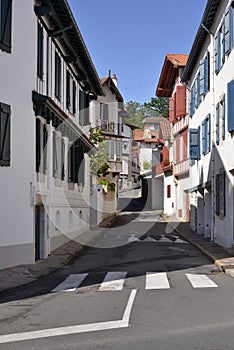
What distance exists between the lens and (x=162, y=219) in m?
41.6

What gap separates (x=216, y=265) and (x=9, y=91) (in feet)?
24.8

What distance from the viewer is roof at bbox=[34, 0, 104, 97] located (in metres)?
18.1

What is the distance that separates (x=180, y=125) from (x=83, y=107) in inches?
421

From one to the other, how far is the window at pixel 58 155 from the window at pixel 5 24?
5.54 metres

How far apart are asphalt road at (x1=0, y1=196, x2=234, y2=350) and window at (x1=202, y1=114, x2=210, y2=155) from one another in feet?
23.6

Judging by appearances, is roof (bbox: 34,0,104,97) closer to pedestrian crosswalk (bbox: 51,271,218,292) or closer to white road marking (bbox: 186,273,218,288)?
pedestrian crosswalk (bbox: 51,271,218,292)

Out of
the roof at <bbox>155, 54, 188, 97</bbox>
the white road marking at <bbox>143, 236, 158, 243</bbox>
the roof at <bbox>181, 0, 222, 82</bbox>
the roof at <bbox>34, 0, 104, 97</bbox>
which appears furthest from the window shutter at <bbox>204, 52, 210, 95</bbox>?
the roof at <bbox>155, 54, 188, 97</bbox>

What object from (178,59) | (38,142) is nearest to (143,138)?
(178,59)

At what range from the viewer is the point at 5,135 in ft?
48.5

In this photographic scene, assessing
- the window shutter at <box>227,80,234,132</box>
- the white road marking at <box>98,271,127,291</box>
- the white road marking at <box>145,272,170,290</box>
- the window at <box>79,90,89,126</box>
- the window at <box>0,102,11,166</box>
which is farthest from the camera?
the window at <box>79,90,89,126</box>

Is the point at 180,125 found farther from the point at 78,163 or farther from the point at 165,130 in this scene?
the point at 165,130

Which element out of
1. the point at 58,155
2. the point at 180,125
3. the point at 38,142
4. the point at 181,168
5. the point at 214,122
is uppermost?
the point at 180,125

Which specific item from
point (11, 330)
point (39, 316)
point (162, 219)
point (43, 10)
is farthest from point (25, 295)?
point (162, 219)

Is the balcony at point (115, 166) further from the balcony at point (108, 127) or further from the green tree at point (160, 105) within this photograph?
the green tree at point (160, 105)
